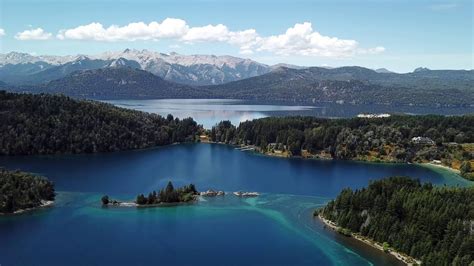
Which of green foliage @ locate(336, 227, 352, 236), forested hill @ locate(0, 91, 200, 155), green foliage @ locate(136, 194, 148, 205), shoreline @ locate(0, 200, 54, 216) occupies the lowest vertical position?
green foliage @ locate(336, 227, 352, 236)

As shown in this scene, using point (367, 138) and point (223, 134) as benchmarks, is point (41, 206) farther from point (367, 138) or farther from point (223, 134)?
point (223, 134)

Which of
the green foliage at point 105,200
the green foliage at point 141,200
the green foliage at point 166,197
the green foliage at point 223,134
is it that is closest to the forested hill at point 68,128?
the green foliage at point 223,134

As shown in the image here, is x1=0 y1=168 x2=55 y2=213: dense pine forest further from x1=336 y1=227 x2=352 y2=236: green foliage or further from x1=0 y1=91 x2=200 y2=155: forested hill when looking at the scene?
x1=0 y1=91 x2=200 y2=155: forested hill

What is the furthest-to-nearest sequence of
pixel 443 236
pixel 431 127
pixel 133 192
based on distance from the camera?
pixel 431 127
pixel 133 192
pixel 443 236

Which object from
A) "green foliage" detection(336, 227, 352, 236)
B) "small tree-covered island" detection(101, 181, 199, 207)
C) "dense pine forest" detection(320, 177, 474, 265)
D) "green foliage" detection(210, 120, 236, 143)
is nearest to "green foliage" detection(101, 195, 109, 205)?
"small tree-covered island" detection(101, 181, 199, 207)

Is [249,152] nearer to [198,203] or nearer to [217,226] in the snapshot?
[198,203]

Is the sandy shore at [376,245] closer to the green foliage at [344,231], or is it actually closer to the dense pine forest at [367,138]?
the green foliage at [344,231]

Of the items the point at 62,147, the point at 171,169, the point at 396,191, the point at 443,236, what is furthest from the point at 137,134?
the point at 443,236
